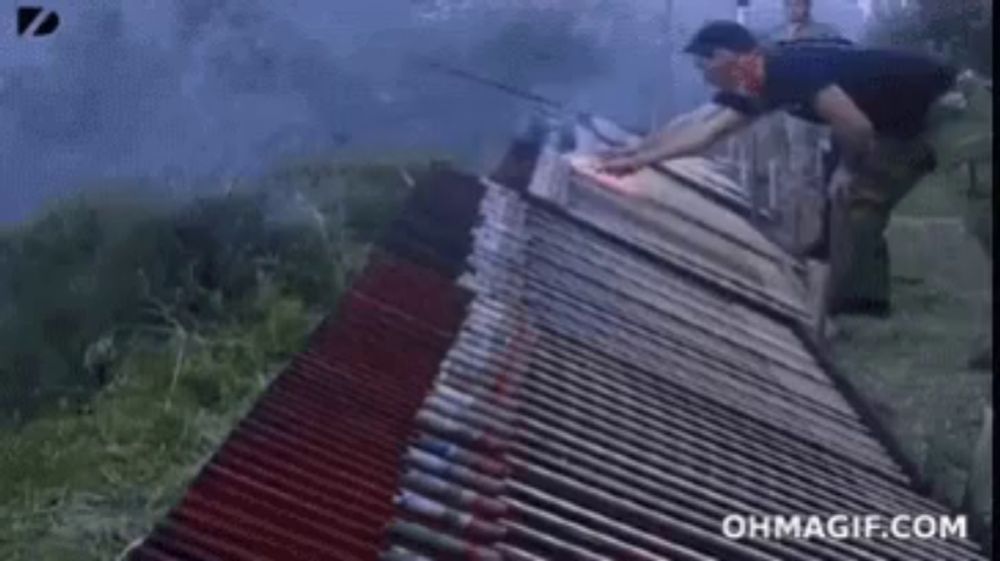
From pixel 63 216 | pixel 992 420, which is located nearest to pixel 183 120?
pixel 63 216

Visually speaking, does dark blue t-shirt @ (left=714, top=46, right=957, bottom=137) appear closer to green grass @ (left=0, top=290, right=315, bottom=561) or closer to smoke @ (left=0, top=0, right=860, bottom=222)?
smoke @ (left=0, top=0, right=860, bottom=222)

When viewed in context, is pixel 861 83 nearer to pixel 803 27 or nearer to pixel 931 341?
pixel 803 27

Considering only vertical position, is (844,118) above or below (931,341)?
above

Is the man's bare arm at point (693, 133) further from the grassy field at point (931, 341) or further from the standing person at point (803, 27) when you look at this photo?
the grassy field at point (931, 341)

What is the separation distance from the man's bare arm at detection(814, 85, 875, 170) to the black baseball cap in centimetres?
12

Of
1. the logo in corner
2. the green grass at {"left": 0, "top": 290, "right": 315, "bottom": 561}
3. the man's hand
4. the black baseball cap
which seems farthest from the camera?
the green grass at {"left": 0, "top": 290, "right": 315, "bottom": 561}

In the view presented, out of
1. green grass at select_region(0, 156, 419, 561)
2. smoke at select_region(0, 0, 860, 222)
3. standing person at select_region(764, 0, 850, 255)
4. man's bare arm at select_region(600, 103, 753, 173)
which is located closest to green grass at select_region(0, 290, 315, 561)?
green grass at select_region(0, 156, 419, 561)

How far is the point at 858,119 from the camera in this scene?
10.3ft

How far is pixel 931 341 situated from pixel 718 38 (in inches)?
16.8

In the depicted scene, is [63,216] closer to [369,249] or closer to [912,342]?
[369,249]

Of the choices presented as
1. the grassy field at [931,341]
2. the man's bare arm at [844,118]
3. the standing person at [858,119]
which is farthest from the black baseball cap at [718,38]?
the grassy field at [931,341]

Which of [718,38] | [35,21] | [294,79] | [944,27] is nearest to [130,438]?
[294,79]

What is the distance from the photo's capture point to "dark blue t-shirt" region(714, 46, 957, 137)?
3100 millimetres

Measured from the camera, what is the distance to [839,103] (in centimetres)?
315
